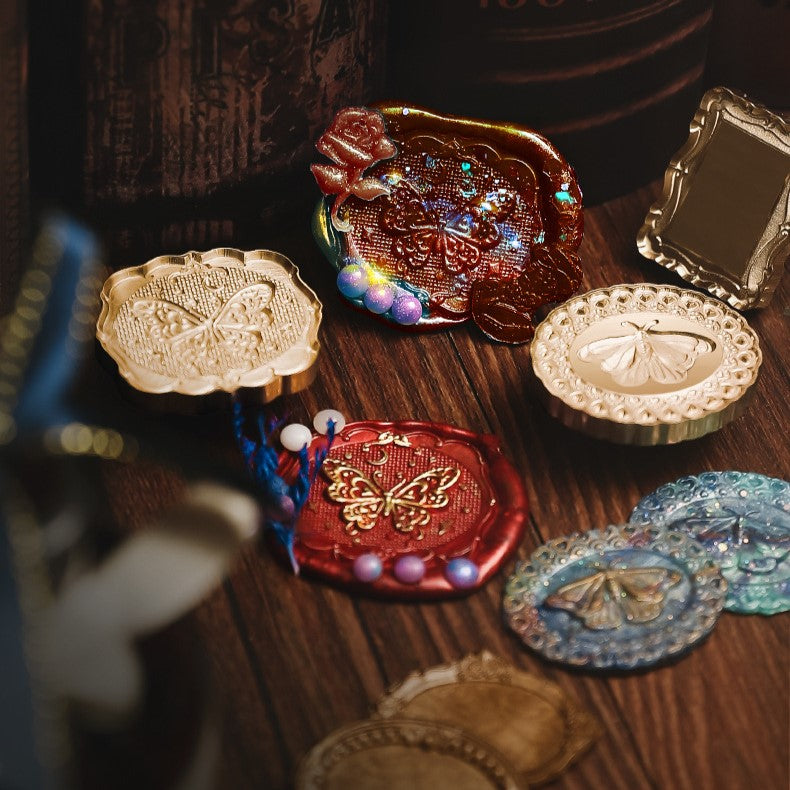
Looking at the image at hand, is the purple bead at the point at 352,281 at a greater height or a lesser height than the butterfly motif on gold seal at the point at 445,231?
lesser

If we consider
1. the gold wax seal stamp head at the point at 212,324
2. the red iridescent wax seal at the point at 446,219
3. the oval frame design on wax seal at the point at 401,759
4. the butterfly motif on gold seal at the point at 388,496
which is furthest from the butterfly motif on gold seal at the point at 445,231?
the oval frame design on wax seal at the point at 401,759

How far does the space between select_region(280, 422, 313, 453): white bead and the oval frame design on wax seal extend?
0.87ft

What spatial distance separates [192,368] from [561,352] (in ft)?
0.99

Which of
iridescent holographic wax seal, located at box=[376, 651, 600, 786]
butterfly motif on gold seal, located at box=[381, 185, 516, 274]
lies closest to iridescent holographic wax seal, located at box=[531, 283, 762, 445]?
butterfly motif on gold seal, located at box=[381, 185, 516, 274]

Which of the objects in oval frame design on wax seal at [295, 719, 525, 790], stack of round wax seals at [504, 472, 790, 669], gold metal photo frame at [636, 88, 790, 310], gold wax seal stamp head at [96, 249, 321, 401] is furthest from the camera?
gold metal photo frame at [636, 88, 790, 310]

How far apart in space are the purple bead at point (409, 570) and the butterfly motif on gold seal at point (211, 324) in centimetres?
22

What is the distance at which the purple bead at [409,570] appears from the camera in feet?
3.29

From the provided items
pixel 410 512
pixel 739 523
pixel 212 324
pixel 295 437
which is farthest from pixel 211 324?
pixel 739 523

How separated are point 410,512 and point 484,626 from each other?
11cm

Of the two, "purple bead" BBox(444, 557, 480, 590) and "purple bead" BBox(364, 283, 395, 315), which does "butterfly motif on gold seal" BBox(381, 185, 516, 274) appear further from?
"purple bead" BBox(444, 557, 480, 590)

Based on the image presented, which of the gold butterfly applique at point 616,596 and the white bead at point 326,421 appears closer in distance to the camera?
the gold butterfly applique at point 616,596

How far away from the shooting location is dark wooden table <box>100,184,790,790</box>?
92cm

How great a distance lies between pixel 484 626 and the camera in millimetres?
992

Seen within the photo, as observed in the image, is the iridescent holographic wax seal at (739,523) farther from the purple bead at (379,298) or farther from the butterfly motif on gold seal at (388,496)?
the purple bead at (379,298)
